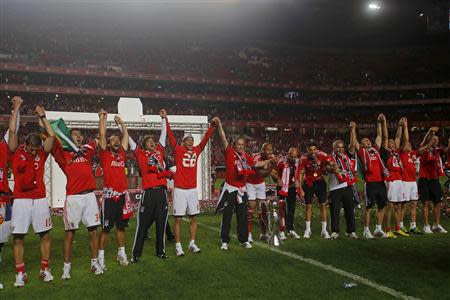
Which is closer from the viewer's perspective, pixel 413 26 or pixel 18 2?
pixel 18 2

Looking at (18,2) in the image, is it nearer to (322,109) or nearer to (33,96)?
(33,96)

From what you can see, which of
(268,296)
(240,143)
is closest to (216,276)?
(268,296)

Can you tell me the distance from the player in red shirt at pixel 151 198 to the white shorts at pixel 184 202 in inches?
11.7

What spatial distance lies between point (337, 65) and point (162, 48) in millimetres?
22618

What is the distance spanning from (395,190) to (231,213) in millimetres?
3970

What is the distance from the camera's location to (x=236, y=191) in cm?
812

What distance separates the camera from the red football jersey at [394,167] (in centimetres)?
950

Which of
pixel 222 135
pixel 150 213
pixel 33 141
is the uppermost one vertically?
pixel 222 135

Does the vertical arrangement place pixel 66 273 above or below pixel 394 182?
below

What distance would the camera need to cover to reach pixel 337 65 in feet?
177

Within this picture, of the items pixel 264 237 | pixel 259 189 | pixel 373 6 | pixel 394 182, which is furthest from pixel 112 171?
pixel 373 6

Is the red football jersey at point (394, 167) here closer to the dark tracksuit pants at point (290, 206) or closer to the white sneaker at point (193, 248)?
the dark tracksuit pants at point (290, 206)

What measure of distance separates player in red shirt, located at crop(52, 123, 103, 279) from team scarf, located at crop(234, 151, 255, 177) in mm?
2778

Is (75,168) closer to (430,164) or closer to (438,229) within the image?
(430,164)
